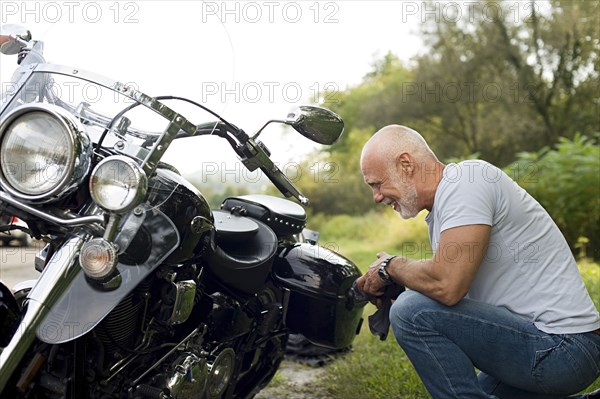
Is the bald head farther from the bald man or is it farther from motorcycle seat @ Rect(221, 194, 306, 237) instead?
motorcycle seat @ Rect(221, 194, 306, 237)

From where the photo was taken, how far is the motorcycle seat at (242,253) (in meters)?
2.63

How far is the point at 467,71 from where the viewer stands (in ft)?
64.7

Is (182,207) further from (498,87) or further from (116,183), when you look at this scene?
(498,87)

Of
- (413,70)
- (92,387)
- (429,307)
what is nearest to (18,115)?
(92,387)

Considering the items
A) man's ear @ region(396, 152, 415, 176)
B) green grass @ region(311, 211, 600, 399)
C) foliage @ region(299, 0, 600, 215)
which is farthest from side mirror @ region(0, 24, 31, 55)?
foliage @ region(299, 0, 600, 215)

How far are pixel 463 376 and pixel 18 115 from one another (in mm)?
1793

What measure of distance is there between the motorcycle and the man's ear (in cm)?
29

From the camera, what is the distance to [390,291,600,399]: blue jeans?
95.3 inches

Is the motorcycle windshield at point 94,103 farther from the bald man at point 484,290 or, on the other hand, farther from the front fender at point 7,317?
the bald man at point 484,290

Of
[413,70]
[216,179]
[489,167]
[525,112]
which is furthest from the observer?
[413,70]

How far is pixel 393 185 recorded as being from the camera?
2686 millimetres

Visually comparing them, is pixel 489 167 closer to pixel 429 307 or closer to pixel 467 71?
pixel 429 307

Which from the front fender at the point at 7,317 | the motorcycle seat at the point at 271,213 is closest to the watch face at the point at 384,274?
the motorcycle seat at the point at 271,213

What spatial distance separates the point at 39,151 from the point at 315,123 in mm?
1006
